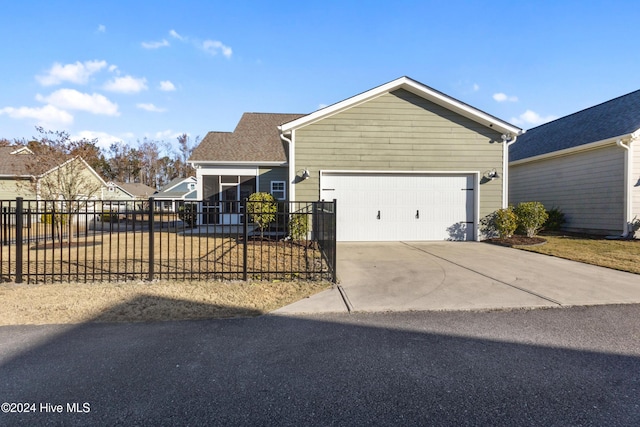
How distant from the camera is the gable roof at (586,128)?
11.3 meters

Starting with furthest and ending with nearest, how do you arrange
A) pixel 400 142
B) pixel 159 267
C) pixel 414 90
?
pixel 400 142 < pixel 414 90 < pixel 159 267

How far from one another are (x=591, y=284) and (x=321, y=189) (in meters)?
6.83

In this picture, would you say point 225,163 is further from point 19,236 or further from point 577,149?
point 577,149

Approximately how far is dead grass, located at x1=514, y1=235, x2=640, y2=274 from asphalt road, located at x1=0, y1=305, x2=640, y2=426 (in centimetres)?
388

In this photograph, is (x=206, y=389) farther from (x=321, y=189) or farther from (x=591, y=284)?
(x=321, y=189)

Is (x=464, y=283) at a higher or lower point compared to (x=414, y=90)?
lower

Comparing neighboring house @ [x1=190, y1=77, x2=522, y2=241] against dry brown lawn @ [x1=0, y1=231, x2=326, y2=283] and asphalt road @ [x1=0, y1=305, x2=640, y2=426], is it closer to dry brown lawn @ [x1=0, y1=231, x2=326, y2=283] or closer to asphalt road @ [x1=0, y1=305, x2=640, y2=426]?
dry brown lawn @ [x1=0, y1=231, x2=326, y2=283]

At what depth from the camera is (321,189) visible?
10078 mm

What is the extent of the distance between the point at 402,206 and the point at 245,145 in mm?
8094

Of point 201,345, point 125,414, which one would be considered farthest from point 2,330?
point 125,414

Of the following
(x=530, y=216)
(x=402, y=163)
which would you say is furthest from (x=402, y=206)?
(x=530, y=216)

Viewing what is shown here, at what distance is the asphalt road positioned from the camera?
212 centimetres

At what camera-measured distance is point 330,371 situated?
2662 mm

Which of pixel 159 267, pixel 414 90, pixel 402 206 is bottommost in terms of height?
pixel 159 267
